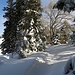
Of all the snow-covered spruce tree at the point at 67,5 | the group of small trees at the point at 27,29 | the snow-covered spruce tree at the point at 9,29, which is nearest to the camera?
the snow-covered spruce tree at the point at 67,5

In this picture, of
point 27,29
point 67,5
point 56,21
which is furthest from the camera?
point 56,21

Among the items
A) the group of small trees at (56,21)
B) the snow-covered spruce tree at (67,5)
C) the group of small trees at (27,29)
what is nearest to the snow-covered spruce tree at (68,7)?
the snow-covered spruce tree at (67,5)

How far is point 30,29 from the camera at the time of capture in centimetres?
2161

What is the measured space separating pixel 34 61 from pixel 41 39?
10.5 meters

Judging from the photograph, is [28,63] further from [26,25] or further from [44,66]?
[26,25]

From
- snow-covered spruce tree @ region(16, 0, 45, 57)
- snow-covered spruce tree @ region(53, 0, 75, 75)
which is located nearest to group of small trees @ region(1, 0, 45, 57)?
snow-covered spruce tree @ region(16, 0, 45, 57)

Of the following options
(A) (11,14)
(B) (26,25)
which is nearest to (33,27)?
(B) (26,25)

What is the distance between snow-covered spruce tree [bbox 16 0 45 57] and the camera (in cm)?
1890

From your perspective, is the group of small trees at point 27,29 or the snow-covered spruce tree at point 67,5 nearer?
the snow-covered spruce tree at point 67,5

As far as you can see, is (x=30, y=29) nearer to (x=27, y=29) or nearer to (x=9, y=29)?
(x=27, y=29)

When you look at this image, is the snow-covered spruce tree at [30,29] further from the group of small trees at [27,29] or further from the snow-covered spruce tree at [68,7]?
the snow-covered spruce tree at [68,7]

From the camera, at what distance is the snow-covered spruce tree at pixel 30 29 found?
1890 cm

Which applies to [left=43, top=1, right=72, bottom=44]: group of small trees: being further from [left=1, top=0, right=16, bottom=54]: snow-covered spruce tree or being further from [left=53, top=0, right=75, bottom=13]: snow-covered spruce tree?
[left=53, top=0, right=75, bottom=13]: snow-covered spruce tree

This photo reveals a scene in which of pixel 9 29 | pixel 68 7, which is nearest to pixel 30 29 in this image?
pixel 9 29
